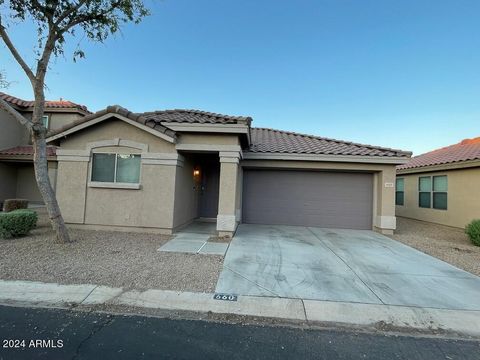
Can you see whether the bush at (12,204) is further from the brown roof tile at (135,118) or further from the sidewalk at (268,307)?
the sidewalk at (268,307)

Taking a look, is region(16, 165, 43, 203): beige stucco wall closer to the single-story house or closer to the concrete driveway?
the single-story house

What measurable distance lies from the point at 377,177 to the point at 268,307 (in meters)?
8.74

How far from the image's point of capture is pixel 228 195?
7.97 m

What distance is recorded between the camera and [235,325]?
10.7 feet

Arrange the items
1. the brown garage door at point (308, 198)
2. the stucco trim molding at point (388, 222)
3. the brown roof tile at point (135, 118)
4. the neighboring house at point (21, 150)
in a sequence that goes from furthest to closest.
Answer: the neighboring house at point (21, 150), the brown garage door at point (308, 198), the stucco trim molding at point (388, 222), the brown roof tile at point (135, 118)

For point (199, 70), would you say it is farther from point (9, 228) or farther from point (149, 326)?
point (149, 326)

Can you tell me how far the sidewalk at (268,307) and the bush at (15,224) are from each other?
3764 millimetres

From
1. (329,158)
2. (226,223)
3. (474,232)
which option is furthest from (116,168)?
(474,232)

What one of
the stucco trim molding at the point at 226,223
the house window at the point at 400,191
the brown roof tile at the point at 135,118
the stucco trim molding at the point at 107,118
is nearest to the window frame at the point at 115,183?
the stucco trim molding at the point at 107,118

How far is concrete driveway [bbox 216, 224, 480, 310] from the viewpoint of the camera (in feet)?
13.7

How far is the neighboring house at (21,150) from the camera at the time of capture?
14195mm

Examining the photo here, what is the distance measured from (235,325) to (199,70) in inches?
554

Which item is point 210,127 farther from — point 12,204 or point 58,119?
point 58,119

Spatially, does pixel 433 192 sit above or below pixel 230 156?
below
